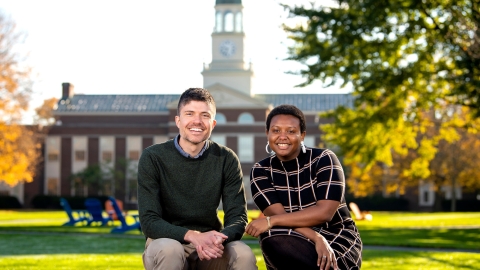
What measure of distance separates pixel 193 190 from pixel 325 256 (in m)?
0.99

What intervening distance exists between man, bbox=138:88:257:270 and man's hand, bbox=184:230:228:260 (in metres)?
0.05

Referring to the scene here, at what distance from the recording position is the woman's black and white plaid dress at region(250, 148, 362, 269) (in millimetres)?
5379

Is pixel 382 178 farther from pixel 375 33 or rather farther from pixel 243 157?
pixel 375 33

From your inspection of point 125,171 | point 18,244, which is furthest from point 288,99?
point 18,244

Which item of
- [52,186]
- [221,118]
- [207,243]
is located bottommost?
[52,186]

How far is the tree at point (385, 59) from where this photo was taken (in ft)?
64.8

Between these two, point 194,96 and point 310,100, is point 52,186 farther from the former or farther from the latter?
point 194,96

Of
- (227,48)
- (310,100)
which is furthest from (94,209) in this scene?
(310,100)

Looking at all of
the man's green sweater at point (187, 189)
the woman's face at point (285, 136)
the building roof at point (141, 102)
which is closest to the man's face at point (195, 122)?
the man's green sweater at point (187, 189)

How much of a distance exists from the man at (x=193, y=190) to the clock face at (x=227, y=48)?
60.5 metres

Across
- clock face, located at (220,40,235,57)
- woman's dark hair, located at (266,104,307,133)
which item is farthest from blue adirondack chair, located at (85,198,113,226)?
clock face, located at (220,40,235,57)

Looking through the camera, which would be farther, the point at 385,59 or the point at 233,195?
the point at 385,59

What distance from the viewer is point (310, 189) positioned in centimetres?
554

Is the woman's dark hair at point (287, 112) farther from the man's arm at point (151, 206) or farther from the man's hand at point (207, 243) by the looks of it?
the man's hand at point (207, 243)
